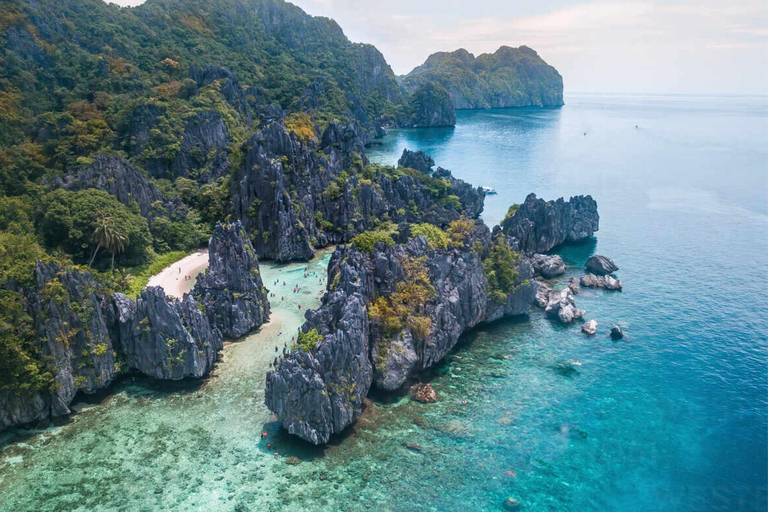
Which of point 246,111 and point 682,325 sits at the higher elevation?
point 246,111

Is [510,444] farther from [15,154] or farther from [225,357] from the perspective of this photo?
[15,154]

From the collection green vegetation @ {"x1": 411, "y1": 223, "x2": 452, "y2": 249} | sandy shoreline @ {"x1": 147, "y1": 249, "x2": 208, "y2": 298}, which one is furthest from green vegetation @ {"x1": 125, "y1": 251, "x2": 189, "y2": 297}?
green vegetation @ {"x1": 411, "y1": 223, "x2": 452, "y2": 249}

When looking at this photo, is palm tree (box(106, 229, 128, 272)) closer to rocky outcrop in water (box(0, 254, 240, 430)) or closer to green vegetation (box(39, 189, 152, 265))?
green vegetation (box(39, 189, 152, 265))

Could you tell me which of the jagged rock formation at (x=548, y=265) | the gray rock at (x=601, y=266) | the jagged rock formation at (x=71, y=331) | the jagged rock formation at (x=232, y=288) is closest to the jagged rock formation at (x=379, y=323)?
the jagged rock formation at (x=232, y=288)

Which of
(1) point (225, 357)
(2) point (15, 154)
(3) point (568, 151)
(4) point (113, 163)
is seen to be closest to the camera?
(1) point (225, 357)

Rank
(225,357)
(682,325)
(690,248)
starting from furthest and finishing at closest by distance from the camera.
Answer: (690,248) < (682,325) < (225,357)

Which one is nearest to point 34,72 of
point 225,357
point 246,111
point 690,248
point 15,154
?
point 15,154

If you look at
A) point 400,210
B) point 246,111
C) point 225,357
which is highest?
point 246,111
